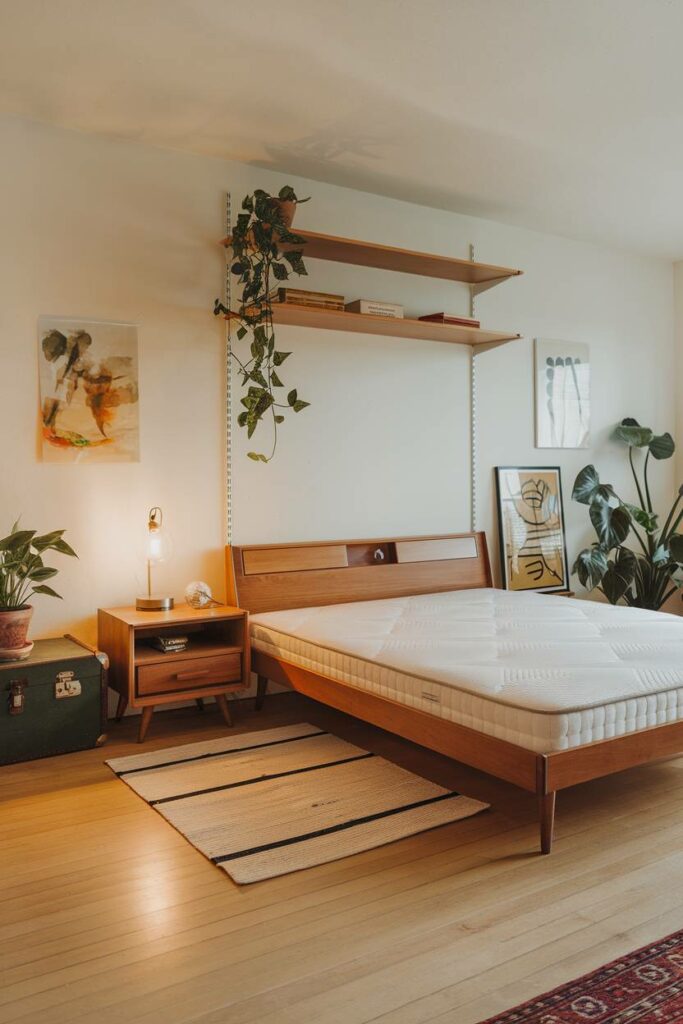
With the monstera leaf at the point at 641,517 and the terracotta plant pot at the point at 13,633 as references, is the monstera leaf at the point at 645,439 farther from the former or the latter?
the terracotta plant pot at the point at 13,633

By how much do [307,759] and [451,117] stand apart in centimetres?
275

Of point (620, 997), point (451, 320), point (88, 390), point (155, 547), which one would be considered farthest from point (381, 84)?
point (620, 997)

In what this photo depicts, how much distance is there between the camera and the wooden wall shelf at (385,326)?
4.11 m

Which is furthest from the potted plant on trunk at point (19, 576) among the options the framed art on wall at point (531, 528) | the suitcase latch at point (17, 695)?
the framed art on wall at point (531, 528)

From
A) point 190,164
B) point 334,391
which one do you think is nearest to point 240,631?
point 334,391

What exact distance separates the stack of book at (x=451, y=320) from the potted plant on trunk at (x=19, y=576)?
2325 millimetres

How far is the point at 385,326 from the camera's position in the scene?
445cm

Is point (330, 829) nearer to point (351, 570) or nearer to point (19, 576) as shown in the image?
point (19, 576)

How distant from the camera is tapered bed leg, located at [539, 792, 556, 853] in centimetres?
244

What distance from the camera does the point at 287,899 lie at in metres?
2.25

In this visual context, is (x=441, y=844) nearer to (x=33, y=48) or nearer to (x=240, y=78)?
(x=240, y=78)

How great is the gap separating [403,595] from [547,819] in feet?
7.26

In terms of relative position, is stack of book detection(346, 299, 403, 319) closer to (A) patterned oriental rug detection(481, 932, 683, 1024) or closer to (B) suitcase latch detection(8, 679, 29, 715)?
(B) suitcase latch detection(8, 679, 29, 715)

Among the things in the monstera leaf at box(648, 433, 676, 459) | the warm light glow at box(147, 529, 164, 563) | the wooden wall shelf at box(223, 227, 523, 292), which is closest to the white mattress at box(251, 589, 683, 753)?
the warm light glow at box(147, 529, 164, 563)
